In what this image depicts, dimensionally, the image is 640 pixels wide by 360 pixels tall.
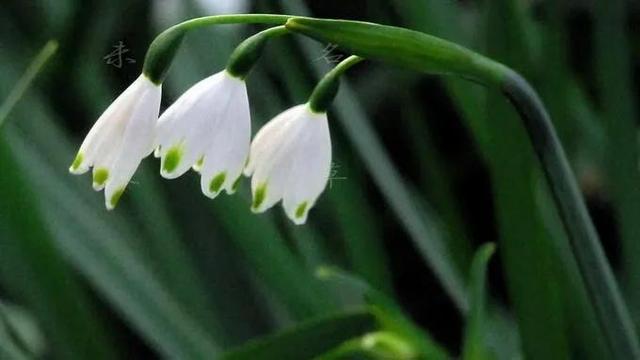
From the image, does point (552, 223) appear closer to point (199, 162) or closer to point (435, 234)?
point (435, 234)

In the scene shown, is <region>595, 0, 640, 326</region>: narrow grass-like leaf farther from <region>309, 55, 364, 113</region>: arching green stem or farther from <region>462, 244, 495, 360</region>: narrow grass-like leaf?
<region>309, 55, 364, 113</region>: arching green stem

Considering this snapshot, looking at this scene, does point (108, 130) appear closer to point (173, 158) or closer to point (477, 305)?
point (173, 158)

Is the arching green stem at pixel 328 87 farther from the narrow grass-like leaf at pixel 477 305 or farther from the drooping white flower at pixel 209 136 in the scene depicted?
the narrow grass-like leaf at pixel 477 305

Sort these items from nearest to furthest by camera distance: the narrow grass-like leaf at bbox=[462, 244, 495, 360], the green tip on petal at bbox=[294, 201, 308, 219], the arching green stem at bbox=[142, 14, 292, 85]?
the arching green stem at bbox=[142, 14, 292, 85]
the green tip on petal at bbox=[294, 201, 308, 219]
the narrow grass-like leaf at bbox=[462, 244, 495, 360]

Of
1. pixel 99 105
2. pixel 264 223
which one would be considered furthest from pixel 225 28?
pixel 264 223

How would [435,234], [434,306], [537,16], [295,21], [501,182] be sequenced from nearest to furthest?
1. [295,21]
2. [501,182]
3. [435,234]
4. [434,306]
5. [537,16]

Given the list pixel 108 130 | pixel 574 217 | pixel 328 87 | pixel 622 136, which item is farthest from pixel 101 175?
pixel 622 136

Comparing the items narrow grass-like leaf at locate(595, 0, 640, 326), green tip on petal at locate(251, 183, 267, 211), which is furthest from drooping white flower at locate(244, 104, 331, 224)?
narrow grass-like leaf at locate(595, 0, 640, 326)
